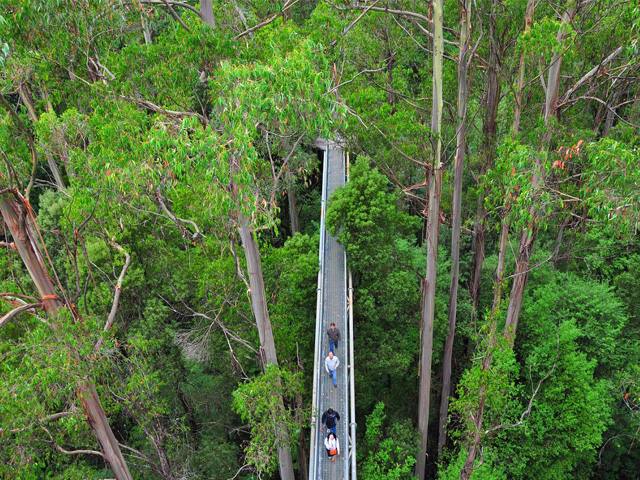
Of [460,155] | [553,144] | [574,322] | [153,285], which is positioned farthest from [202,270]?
[574,322]

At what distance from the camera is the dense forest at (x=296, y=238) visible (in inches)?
326

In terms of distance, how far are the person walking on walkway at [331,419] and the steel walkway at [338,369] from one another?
213 mm

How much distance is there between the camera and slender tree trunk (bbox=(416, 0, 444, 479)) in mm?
11250

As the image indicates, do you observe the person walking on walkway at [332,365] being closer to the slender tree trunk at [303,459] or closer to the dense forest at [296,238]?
the dense forest at [296,238]

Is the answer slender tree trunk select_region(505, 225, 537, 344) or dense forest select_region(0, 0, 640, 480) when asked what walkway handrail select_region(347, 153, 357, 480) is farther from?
slender tree trunk select_region(505, 225, 537, 344)

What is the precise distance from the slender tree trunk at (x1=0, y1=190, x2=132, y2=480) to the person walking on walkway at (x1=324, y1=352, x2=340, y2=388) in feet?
17.9

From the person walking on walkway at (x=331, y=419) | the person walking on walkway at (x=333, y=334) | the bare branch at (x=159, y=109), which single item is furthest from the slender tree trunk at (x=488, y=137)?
the bare branch at (x=159, y=109)

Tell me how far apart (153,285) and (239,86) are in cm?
920

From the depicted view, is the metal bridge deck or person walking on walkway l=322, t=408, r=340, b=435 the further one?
person walking on walkway l=322, t=408, r=340, b=435

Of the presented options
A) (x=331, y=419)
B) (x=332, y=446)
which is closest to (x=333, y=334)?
(x=331, y=419)

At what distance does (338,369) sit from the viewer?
44.7 ft

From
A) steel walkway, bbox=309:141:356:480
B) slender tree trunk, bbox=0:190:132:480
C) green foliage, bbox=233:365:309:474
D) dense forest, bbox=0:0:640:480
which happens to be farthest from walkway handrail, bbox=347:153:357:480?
slender tree trunk, bbox=0:190:132:480

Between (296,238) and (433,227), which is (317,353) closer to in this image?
(296,238)

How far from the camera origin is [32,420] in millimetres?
7828
